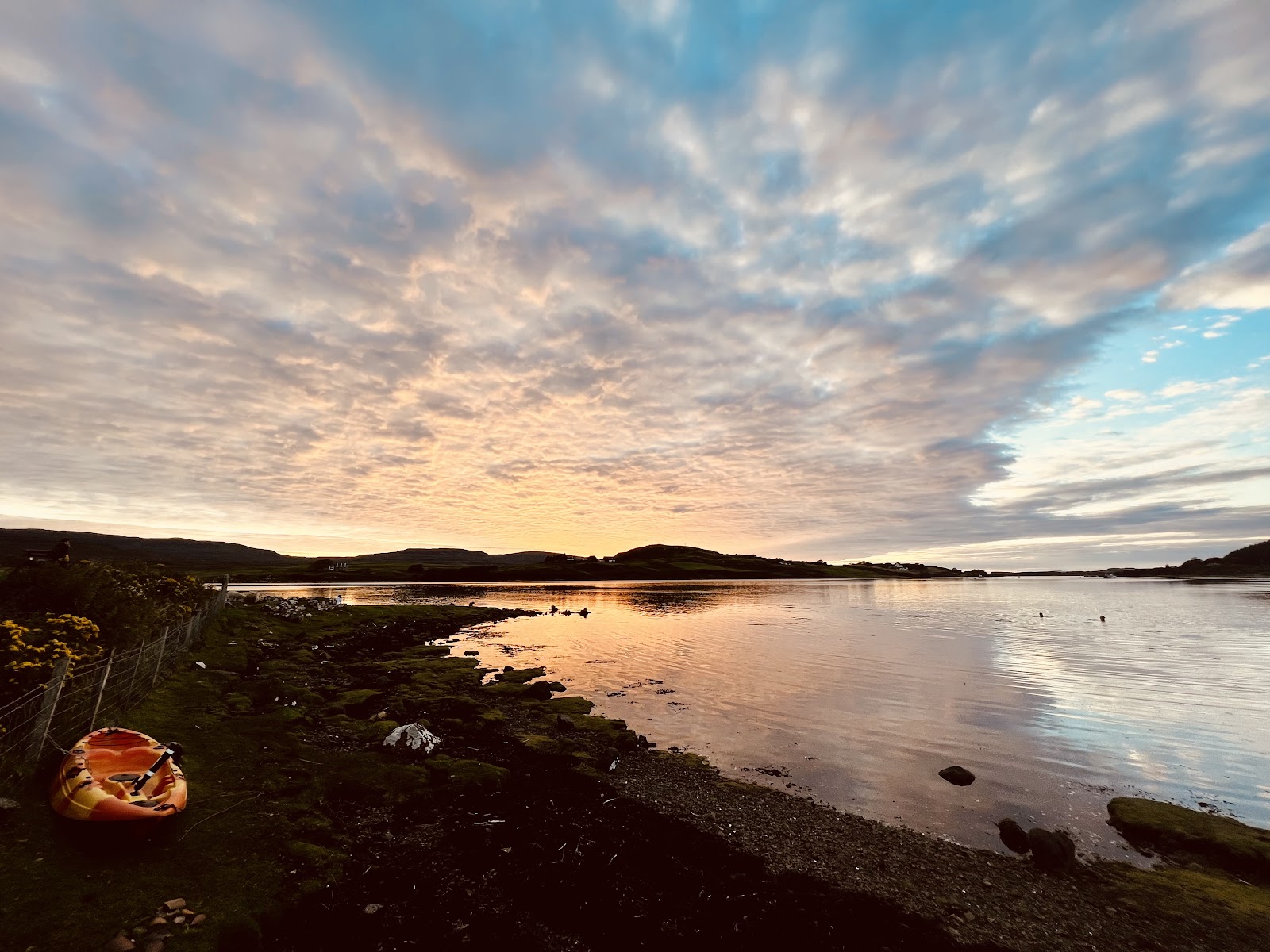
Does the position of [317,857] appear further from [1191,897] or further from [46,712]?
[1191,897]

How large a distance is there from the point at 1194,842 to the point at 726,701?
2185cm

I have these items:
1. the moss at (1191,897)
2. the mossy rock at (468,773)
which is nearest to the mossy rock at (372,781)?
the mossy rock at (468,773)

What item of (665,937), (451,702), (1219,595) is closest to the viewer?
(665,937)

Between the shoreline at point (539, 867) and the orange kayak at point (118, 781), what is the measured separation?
52 cm

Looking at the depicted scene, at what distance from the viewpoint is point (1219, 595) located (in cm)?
13038

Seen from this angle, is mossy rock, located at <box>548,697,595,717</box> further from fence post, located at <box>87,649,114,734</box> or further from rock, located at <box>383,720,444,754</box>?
fence post, located at <box>87,649,114,734</box>

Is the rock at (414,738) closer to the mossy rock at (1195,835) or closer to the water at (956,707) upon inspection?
the water at (956,707)

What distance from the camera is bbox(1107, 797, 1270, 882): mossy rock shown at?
15891 mm

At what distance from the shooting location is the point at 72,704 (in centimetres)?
1631

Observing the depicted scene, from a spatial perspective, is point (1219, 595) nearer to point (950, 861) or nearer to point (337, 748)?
point (950, 861)

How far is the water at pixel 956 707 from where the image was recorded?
2106 centimetres

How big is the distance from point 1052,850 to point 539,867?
13.9 meters

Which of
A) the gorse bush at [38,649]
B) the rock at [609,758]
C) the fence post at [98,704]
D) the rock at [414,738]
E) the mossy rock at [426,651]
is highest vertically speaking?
the gorse bush at [38,649]

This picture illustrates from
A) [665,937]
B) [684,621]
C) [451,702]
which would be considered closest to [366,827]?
[665,937]
